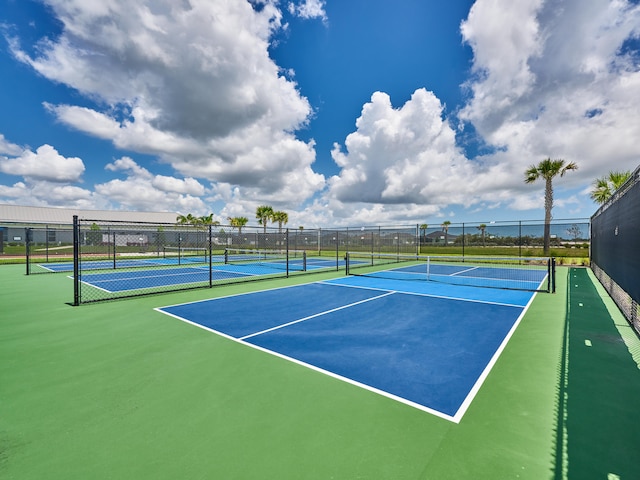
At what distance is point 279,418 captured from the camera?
10.5 ft

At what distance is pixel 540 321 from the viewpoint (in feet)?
23.0

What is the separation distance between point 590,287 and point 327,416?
1384 cm

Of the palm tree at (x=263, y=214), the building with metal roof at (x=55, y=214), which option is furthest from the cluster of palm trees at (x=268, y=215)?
the building with metal roof at (x=55, y=214)

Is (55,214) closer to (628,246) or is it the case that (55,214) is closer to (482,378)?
(482,378)

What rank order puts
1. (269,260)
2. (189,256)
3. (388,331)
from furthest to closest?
(189,256)
(269,260)
(388,331)

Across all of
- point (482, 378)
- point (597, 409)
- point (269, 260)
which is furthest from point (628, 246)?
point (269, 260)

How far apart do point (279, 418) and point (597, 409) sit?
3.60 m

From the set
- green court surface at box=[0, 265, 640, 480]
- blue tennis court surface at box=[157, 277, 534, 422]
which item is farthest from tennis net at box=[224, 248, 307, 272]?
green court surface at box=[0, 265, 640, 480]

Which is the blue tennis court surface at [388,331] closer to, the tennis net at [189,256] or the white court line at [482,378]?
the white court line at [482,378]

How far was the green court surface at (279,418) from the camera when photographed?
253 cm

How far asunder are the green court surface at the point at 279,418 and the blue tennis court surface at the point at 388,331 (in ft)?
0.96

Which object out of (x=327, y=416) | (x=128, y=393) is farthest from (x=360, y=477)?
(x=128, y=393)

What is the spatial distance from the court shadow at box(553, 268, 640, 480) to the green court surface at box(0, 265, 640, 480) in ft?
0.05

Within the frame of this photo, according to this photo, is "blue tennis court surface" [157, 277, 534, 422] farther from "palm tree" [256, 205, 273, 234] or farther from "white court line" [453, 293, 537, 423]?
"palm tree" [256, 205, 273, 234]
